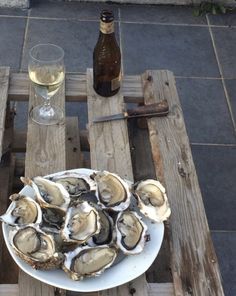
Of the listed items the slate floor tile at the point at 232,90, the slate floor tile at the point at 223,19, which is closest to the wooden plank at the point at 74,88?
the slate floor tile at the point at 232,90

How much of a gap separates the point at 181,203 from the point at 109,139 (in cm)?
24

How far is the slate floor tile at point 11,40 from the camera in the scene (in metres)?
2.40

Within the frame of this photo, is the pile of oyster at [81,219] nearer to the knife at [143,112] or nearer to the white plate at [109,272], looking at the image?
the white plate at [109,272]

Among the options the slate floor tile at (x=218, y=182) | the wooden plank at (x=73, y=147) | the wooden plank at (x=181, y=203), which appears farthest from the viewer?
the slate floor tile at (x=218, y=182)

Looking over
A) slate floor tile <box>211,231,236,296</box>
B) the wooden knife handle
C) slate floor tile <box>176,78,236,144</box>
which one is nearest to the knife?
the wooden knife handle

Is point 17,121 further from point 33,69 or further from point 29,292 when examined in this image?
point 29,292

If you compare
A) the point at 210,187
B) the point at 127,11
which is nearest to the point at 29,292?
the point at 210,187

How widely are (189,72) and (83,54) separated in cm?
51

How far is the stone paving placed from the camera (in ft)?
6.72

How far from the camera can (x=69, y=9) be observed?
2805mm

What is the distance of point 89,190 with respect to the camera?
3.48 feet

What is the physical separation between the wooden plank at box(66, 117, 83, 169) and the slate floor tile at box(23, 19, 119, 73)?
0.82 m

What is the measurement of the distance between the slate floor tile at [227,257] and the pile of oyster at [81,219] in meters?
0.76

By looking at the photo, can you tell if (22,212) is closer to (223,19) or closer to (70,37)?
(70,37)
